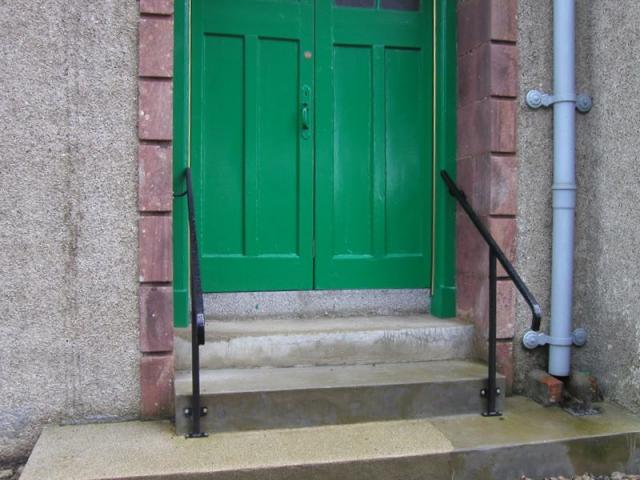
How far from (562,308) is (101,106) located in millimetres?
2830

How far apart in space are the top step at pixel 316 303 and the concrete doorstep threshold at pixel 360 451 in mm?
932

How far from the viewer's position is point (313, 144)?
159 inches

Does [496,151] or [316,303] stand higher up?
[496,151]

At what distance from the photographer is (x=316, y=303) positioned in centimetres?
406

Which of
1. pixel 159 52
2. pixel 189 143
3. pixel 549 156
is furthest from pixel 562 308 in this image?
pixel 159 52

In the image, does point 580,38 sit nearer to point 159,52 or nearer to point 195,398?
point 159,52

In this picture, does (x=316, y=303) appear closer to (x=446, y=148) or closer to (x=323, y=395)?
(x=323, y=395)

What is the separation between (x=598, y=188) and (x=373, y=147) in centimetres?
140

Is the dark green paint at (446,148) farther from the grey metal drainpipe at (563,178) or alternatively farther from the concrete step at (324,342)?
the grey metal drainpipe at (563,178)

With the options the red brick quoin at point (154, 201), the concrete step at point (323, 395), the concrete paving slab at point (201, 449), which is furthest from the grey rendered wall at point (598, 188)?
the red brick quoin at point (154, 201)

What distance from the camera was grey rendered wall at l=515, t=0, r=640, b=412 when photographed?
342 cm

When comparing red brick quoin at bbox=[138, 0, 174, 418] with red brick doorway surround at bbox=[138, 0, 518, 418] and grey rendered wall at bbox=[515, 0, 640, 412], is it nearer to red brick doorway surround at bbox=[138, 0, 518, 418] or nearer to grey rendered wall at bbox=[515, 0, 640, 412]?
red brick doorway surround at bbox=[138, 0, 518, 418]

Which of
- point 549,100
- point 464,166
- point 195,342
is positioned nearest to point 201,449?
point 195,342

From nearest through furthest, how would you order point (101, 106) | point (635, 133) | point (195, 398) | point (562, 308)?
point (195, 398) → point (101, 106) → point (635, 133) → point (562, 308)
